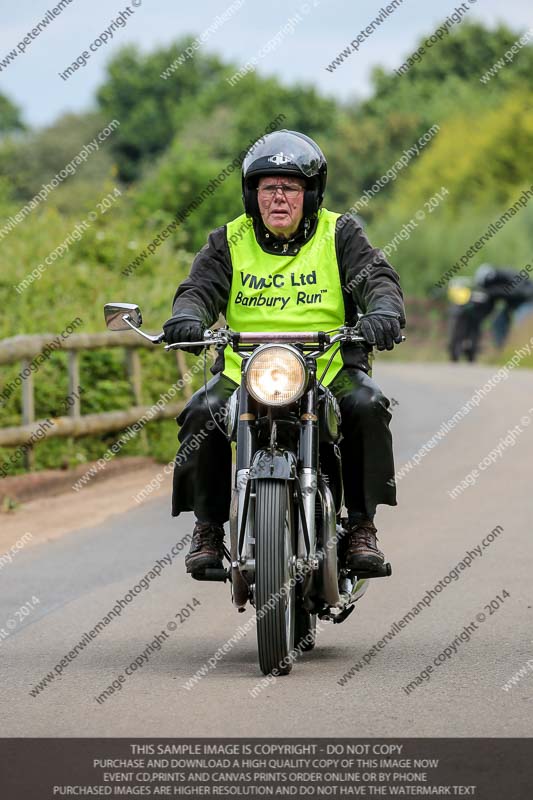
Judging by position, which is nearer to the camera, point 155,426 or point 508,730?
point 508,730

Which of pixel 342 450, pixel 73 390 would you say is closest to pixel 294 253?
pixel 342 450

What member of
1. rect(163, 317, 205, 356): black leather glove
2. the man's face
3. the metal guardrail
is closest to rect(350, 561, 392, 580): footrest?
rect(163, 317, 205, 356): black leather glove

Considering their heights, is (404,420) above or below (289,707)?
above

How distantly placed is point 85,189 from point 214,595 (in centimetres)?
5888

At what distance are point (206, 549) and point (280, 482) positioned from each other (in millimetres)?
809

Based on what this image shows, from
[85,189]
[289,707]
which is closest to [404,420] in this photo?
[289,707]

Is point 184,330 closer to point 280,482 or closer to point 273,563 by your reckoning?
point 280,482

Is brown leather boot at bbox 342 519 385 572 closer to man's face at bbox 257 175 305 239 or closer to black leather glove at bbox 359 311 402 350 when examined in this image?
black leather glove at bbox 359 311 402 350

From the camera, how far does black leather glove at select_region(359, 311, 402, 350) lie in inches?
257

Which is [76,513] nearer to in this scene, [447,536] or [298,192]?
[447,536]

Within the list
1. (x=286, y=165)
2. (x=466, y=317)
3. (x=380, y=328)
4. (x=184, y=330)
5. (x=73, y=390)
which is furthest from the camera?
(x=466, y=317)

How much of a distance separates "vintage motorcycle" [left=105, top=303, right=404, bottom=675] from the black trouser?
139 millimetres

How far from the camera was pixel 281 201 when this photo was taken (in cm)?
698
